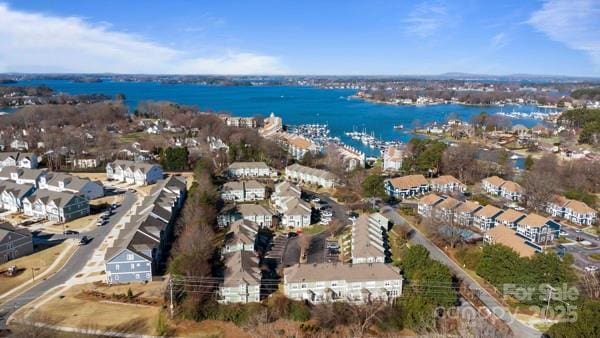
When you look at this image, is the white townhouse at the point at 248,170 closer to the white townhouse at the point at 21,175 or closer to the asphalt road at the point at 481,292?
the asphalt road at the point at 481,292

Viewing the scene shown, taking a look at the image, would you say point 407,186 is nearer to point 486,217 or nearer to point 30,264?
point 486,217

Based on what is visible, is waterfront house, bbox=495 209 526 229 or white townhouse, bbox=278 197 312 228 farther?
white townhouse, bbox=278 197 312 228

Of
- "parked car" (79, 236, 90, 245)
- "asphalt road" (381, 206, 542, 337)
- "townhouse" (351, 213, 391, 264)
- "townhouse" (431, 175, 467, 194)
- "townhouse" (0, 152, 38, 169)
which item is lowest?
"asphalt road" (381, 206, 542, 337)

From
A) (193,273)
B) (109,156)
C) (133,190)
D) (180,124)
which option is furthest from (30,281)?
(180,124)

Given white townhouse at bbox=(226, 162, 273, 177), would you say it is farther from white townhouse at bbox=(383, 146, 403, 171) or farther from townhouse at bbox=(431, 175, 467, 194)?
townhouse at bbox=(431, 175, 467, 194)

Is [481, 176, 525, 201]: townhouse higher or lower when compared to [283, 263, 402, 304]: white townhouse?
higher

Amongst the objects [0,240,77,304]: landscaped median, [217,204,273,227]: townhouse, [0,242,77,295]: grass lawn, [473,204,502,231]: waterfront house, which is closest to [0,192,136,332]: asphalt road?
[0,240,77,304]: landscaped median

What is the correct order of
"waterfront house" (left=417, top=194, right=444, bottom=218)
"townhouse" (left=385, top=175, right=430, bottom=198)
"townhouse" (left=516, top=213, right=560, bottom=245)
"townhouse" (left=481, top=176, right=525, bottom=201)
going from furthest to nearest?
"townhouse" (left=385, top=175, right=430, bottom=198) < "townhouse" (left=481, top=176, right=525, bottom=201) < "waterfront house" (left=417, top=194, right=444, bottom=218) < "townhouse" (left=516, top=213, right=560, bottom=245)

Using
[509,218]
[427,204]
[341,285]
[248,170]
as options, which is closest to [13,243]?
[341,285]

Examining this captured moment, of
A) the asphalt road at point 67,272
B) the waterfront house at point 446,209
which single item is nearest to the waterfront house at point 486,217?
the waterfront house at point 446,209
